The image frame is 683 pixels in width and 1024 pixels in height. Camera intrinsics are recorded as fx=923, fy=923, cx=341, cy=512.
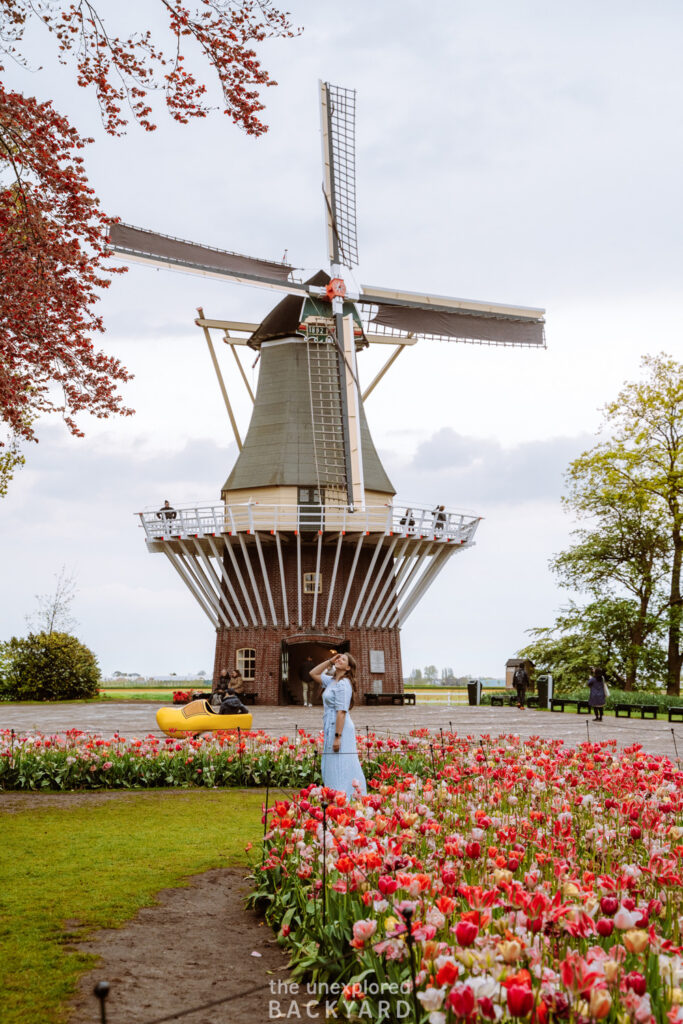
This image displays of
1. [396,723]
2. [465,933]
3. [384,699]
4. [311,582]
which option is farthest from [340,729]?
[384,699]

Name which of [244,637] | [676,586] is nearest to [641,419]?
[676,586]

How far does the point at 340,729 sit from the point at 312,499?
20681mm

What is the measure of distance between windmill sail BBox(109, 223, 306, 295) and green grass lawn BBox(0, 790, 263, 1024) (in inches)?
784

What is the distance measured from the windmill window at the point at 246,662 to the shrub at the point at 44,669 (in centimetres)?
998

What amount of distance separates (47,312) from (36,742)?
6.41 metres

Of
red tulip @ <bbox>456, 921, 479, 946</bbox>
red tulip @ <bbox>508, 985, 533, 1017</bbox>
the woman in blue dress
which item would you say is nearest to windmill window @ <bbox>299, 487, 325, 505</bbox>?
the woman in blue dress

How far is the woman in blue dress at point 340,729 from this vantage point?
27.7 feet

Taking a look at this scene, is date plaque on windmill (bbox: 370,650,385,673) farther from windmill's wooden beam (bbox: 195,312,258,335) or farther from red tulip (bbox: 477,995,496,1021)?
red tulip (bbox: 477,995,496,1021)

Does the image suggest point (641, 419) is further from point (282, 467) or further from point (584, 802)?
point (584, 802)

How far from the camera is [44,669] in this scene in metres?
34.9

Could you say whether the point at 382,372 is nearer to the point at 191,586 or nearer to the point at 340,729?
the point at 191,586

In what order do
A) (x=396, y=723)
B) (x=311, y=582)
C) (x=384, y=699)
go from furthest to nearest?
(x=384, y=699) → (x=311, y=582) → (x=396, y=723)

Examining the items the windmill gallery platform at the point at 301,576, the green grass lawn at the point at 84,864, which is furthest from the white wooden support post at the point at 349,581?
the green grass lawn at the point at 84,864

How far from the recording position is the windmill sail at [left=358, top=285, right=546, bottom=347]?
99.7 ft
